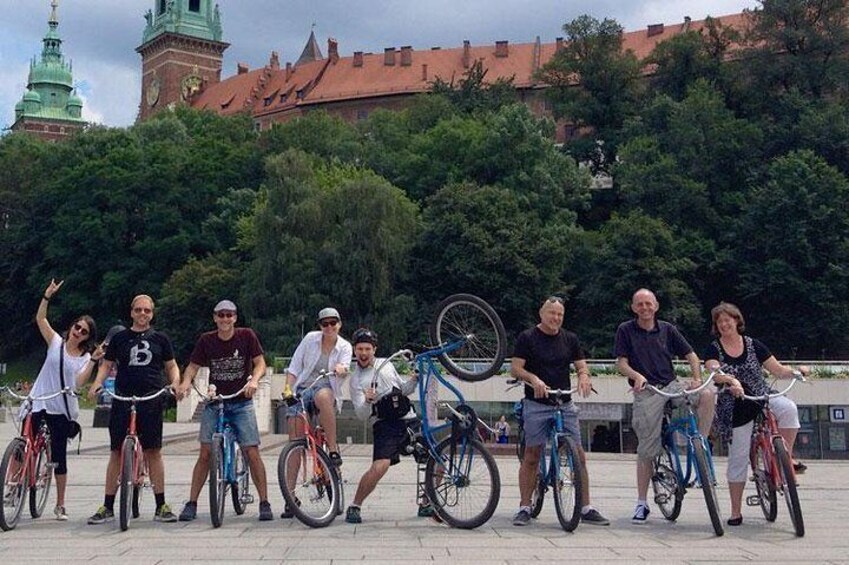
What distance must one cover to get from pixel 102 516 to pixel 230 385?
1.51m

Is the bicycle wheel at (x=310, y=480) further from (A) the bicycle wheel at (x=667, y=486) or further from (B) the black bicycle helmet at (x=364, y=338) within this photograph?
(A) the bicycle wheel at (x=667, y=486)

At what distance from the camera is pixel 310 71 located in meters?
97.4

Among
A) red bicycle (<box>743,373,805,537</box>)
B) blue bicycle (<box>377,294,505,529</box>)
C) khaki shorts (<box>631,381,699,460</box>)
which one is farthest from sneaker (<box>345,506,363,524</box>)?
red bicycle (<box>743,373,805,537</box>)

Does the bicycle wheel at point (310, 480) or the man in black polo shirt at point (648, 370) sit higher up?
the man in black polo shirt at point (648, 370)

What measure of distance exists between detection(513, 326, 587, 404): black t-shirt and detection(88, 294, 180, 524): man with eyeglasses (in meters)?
3.02

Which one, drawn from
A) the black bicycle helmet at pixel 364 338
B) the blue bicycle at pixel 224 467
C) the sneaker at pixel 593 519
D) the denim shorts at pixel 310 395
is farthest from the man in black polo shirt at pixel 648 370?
the blue bicycle at pixel 224 467

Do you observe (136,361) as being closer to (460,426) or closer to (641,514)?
(460,426)

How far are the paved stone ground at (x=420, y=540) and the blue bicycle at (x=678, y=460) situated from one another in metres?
0.24

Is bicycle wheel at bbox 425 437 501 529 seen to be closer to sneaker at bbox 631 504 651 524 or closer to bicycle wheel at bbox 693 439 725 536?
sneaker at bbox 631 504 651 524

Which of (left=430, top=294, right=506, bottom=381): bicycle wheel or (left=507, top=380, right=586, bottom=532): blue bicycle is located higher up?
(left=430, top=294, right=506, bottom=381): bicycle wheel

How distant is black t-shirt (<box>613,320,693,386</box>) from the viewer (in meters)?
8.52

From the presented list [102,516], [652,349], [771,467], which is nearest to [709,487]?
[771,467]

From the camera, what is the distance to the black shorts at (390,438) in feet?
27.8

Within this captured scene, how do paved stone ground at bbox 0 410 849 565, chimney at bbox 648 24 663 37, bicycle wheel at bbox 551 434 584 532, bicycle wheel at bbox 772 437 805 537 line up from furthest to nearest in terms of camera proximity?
chimney at bbox 648 24 663 37 < bicycle wheel at bbox 551 434 584 532 < bicycle wheel at bbox 772 437 805 537 < paved stone ground at bbox 0 410 849 565
